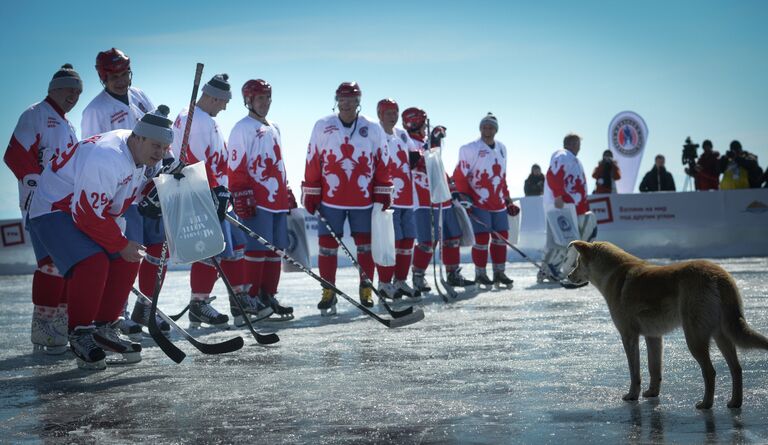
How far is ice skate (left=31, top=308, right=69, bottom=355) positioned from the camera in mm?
6773

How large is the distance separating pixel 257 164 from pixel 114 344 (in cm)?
308

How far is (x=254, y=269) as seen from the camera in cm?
877

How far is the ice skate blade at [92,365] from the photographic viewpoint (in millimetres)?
5879

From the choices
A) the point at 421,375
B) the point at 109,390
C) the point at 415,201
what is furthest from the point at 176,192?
the point at 415,201

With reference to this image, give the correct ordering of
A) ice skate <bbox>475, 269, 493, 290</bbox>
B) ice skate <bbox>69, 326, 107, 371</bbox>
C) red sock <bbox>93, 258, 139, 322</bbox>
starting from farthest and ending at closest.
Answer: ice skate <bbox>475, 269, 493, 290</bbox> → red sock <bbox>93, 258, 139, 322</bbox> → ice skate <bbox>69, 326, 107, 371</bbox>

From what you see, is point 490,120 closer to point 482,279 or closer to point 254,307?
→ point 482,279

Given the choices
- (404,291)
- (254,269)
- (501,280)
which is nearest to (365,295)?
(254,269)

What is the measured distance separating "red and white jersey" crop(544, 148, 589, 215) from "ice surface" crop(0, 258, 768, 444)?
4.66 m

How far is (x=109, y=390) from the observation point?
17.0ft

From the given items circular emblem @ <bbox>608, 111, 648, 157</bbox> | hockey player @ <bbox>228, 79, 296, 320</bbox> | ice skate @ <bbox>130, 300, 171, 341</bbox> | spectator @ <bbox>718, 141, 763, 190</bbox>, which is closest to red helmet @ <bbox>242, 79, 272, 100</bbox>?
hockey player @ <bbox>228, 79, 296, 320</bbox>

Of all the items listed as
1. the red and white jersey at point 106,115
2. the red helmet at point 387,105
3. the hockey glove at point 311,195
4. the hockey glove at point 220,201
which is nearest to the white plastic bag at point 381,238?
the hockey glove at point 311,195

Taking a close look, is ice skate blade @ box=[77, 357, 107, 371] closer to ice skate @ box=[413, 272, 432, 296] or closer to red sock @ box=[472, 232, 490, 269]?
ice skate @ box=[413, 272, 432, 296]

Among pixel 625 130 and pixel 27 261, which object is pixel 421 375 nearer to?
pixel 27 261

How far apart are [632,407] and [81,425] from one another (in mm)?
2223
